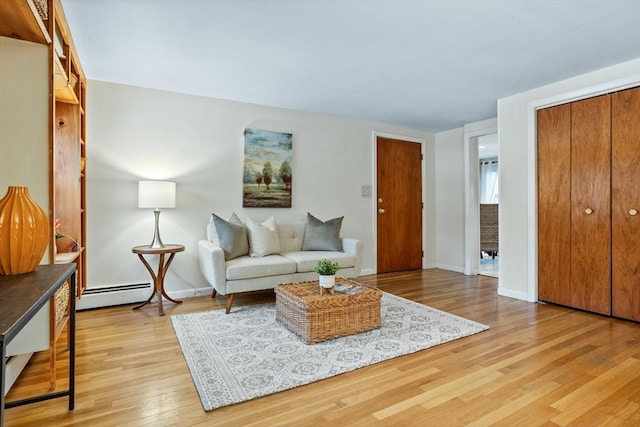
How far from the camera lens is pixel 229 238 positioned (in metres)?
3.29

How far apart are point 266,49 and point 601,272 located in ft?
11.5

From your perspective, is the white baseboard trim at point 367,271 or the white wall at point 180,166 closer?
the white wall at point 180,166

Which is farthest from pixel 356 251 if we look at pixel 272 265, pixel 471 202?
pixel 471 202

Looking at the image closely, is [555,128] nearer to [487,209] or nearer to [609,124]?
[609,124]

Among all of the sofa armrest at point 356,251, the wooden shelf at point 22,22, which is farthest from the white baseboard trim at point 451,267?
the wooden shelf at point 22,22

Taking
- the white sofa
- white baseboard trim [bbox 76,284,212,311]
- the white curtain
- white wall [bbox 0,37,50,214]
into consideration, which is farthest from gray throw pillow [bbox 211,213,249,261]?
the white curtain

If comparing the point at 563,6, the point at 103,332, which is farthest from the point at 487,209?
the point at 103,332

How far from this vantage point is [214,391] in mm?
1762

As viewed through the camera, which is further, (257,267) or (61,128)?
(257,267)

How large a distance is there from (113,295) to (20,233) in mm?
2268

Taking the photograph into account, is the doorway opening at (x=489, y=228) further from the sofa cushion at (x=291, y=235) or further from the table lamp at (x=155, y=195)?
the table lamp at (x=155, y=195)

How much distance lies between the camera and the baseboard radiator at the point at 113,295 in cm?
322

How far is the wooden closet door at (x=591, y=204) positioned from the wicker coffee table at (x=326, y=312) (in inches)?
83.0

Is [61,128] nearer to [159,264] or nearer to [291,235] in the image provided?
[159,264]
